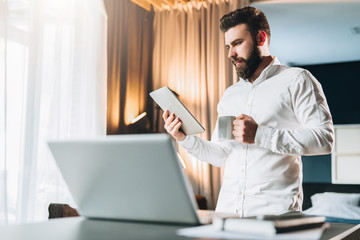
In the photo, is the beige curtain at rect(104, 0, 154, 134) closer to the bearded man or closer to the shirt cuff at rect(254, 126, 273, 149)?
the bearded man

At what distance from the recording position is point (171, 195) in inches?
33.5

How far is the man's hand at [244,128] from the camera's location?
1.46 meters

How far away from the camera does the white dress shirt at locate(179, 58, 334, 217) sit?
148cm

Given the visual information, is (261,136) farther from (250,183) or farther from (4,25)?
(4,25)

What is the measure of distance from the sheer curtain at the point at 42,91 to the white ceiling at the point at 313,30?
172 cm

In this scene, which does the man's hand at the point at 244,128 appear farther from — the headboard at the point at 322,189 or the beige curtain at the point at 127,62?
the headboard at the point at 322,189

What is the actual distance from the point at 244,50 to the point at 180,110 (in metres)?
0.39

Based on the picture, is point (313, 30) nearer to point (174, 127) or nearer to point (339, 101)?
point (339, 101)

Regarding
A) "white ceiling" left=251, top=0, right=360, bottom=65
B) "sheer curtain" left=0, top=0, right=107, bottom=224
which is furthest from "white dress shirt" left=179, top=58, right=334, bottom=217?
"white ceiling" left=251, top=0, right=360, bottom=65

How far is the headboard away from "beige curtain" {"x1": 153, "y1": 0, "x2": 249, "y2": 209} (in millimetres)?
2182

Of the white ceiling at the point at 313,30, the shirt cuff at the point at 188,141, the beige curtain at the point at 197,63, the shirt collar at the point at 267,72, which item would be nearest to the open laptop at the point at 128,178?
the shirt cuff at the point at 188,141

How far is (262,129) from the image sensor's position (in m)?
1.49

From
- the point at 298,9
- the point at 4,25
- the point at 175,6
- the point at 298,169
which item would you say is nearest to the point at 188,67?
the point at 175,6

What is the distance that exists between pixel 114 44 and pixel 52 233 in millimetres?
2947
